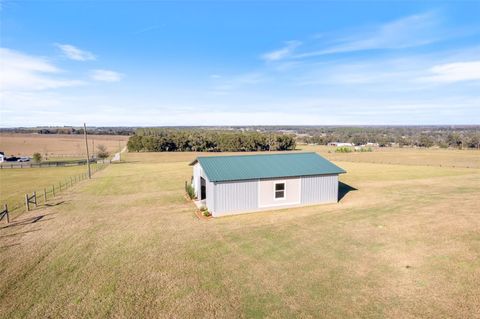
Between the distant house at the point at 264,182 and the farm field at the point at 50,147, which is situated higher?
the distant house at the point at 264,182

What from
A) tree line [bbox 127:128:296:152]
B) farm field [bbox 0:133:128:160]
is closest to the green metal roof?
farm field [bbox 0:133:128:160]

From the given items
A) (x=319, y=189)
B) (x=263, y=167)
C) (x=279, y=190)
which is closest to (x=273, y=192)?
(x=279, y=190)

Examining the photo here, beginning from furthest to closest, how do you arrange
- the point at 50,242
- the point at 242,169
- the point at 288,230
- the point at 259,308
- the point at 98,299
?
1. the point at 242,169
2. the point at 288,230
3. the point at 50,242
4. the point at 98,299
5. the point at 259,308

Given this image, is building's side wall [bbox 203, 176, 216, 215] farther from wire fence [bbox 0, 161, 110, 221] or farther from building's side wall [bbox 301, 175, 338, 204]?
wire fence [bbox 0, 161, 110, 221]

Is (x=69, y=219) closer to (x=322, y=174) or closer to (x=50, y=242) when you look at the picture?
(x=50, y=242)

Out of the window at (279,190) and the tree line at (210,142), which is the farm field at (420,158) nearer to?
the tree line at (210,142)

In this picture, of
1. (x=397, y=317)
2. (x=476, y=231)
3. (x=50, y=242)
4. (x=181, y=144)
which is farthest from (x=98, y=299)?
(x=181, y=144)

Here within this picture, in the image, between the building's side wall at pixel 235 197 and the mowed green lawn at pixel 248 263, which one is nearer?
the mowed green lawn at pixel 248 263

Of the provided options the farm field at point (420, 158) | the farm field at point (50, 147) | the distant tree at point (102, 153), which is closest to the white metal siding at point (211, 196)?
the farm field at point (420, 158)
